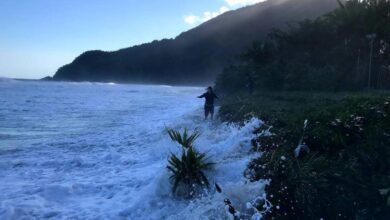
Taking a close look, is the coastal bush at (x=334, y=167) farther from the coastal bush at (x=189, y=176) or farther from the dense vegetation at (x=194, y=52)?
the dense vegetation at (x=194, y=52)

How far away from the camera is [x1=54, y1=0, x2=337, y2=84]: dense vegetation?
454 ft

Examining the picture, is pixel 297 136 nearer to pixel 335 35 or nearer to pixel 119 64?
pixel 335 35

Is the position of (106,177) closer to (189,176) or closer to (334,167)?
(189,176)

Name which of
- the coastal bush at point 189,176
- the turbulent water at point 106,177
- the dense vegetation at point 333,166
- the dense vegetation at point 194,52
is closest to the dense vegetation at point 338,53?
the turbulent water at point 106,177

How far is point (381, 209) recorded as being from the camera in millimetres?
5266

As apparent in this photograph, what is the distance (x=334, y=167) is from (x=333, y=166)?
48 millimetres

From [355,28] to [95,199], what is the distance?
23.9 metres

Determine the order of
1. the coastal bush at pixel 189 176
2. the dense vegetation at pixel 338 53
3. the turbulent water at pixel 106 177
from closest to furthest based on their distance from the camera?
the turbulent water at pixel 106 177 → the coastal bush at pixel 189 176 → the dense vegetation at pixel 338 53

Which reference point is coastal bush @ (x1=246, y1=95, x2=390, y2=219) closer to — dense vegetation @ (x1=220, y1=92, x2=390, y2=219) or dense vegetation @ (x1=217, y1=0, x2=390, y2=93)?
dense vegetation @ (x1=220, y1=92, x2=390, y2=219)

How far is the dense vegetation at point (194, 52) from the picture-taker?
13838cm

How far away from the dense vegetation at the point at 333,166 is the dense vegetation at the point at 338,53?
18.0m

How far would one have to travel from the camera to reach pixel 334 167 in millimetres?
6148

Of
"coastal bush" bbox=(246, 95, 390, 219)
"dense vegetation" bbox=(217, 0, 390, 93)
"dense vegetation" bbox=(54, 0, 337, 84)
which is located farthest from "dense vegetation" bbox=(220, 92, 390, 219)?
"dense vegetation" bbox=(54, 0, 337, 84)

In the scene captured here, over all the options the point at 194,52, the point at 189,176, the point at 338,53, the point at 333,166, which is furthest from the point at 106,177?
the point at 194,52
